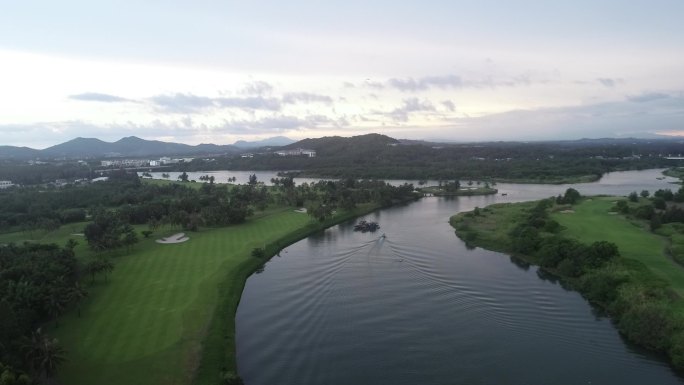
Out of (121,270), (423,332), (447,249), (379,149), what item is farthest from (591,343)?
(379,149)

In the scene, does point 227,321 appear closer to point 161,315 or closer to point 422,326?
point 161,315

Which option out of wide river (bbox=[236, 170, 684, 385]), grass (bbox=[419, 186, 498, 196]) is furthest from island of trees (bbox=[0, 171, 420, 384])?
grass (bbox=[419, 186, 498, 196])

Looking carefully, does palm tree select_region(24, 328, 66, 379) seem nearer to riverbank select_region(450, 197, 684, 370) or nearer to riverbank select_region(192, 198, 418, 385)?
riverbank select_region(192, 198, 418, 385)

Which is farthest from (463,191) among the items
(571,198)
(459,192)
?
(571,198)

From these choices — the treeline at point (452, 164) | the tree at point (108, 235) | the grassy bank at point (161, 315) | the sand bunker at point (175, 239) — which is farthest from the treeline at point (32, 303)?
the treeline at point (452, 164)

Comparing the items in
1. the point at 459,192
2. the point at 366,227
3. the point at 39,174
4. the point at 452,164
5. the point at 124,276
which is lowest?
the point at 124,276

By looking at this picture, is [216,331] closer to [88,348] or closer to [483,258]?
[88,348]
